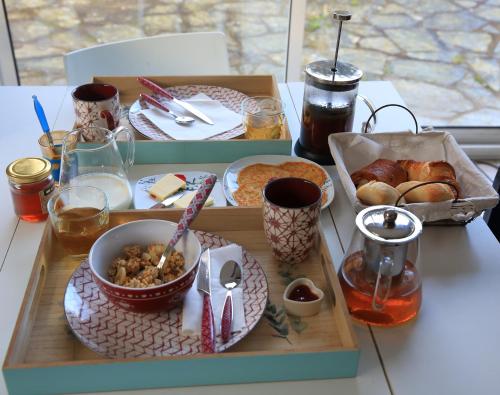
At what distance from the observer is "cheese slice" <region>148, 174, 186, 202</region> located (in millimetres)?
1037

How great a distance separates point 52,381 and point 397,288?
0.46m

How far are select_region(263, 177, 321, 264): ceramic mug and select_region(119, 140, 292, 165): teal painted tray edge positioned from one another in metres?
0.28

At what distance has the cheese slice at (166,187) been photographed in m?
1.04

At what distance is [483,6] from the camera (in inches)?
108

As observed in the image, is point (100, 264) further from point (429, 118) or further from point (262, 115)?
point (429, 118)

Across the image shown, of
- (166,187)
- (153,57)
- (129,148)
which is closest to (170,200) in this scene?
(166,187)

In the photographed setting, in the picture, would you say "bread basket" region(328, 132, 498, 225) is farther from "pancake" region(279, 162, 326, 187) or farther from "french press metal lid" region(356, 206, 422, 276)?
"french press metal lid" region(356, 206, 422, 276)

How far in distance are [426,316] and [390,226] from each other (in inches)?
7.0

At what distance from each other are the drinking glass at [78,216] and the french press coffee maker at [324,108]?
0.47 meters

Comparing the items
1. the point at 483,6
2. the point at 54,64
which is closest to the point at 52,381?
the point at 54,64

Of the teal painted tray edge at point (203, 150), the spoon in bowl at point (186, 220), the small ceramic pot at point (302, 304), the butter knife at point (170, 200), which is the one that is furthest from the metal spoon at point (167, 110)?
the small ceramic pot at point (302, 304)

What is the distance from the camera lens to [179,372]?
694mm

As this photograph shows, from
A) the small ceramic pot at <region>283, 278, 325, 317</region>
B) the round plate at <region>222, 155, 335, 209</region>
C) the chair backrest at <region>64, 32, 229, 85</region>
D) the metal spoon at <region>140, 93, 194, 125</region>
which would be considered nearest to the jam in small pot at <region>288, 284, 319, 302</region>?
the small ceramic pot at <region>283, 278, 325, 317</region>

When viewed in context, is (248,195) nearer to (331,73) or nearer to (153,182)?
(153,182)
